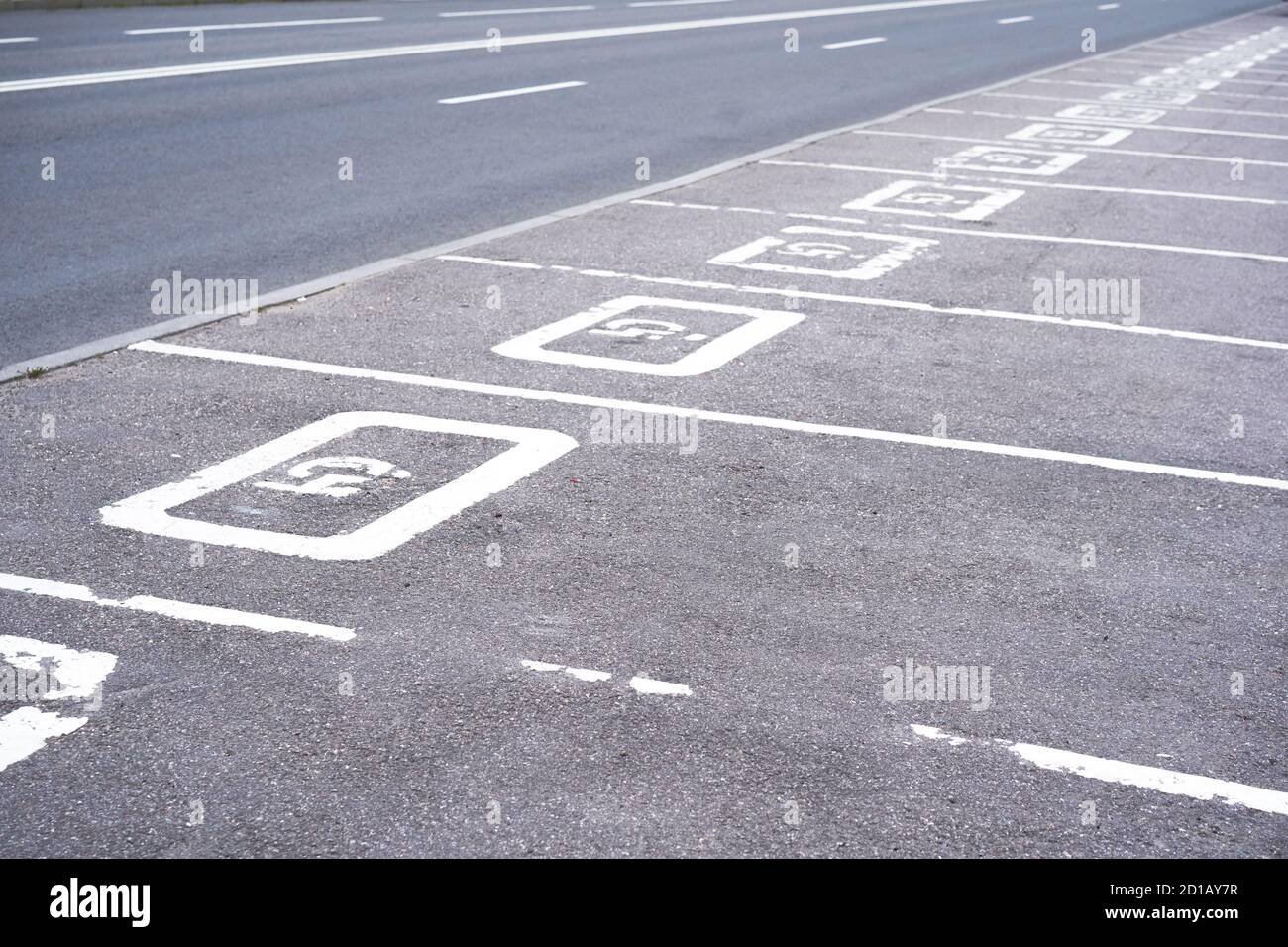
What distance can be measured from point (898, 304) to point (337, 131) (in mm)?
7441

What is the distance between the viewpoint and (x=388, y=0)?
1246 inches

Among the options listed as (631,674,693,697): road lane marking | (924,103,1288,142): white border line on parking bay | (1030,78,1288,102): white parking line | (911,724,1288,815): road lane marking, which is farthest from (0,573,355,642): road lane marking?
(1030,78,1288,102): white parking line

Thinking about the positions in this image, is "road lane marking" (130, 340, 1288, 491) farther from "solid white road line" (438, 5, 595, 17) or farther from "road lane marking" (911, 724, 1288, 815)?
"solid white road line" (438, 5, 595, 17)

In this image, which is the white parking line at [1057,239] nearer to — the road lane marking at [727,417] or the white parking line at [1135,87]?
the road lane marking at [727,417]

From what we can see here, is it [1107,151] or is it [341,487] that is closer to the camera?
[341,487]

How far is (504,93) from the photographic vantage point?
17.7 m

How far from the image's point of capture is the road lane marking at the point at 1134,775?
401cm

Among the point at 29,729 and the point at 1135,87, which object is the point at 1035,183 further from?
the point at 29,729

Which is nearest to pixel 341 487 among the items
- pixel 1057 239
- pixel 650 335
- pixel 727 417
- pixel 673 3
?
pixel 727 417

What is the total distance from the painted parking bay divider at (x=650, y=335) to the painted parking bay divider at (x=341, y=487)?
1149 millimetres

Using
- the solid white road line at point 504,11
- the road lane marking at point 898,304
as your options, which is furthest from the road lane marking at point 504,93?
the solid white road line at point 504,11

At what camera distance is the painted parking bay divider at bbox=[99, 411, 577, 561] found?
17.8 ft

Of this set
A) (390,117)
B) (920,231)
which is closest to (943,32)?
(390,117)
